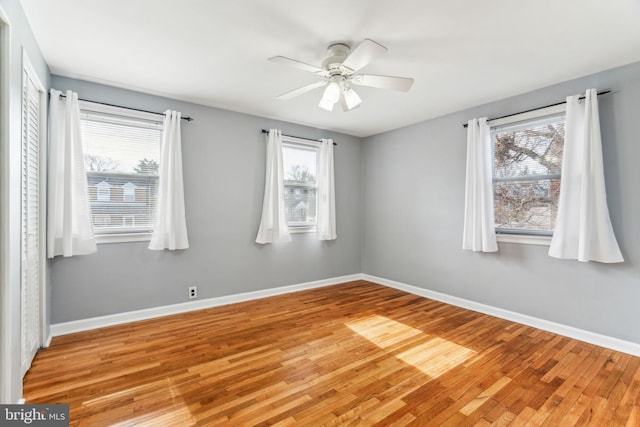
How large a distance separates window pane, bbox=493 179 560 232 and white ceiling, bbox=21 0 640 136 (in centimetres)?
104

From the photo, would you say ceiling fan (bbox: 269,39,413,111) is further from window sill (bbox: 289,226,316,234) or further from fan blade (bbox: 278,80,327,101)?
window sill (bbox: 289,226,316,234)

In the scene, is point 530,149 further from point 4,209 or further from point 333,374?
point 4,209

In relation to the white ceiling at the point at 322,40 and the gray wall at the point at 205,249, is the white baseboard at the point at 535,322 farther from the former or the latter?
the white ceiling at the point at 322,40

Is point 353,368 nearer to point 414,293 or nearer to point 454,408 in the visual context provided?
point 454,408

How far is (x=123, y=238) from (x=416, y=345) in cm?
319

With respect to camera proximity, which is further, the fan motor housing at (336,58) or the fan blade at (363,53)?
the fan motor housing at (336,58)

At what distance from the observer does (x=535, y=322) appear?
10.5ft

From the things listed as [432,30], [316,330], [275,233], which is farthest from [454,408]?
[275,233]

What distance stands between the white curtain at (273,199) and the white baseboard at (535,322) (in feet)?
6.81

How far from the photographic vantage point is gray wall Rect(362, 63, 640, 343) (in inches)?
105

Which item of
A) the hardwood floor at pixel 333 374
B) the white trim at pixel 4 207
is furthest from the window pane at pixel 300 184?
the white trim at pixel 4 207

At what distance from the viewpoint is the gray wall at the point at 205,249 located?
3078 mm

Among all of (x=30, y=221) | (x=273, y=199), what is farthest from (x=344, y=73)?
(x=30, y=221)

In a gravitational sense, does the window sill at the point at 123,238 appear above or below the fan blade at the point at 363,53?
below
